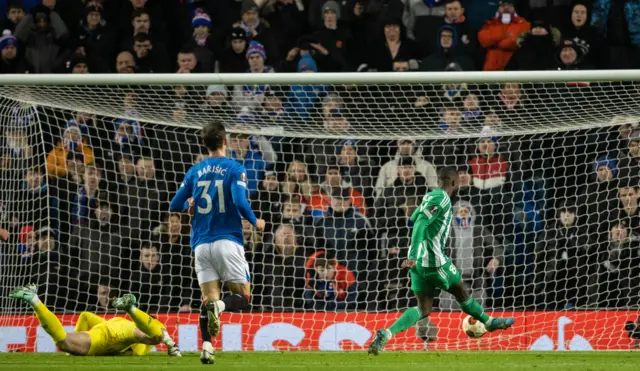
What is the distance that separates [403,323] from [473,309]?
644 mm

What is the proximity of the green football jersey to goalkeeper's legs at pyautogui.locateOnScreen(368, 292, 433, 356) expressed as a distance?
13.0 inches

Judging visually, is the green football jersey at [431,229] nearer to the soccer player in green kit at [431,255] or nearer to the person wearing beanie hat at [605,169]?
the soccer player in green kit at [431,255]

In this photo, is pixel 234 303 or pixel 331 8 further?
pixel 331 8

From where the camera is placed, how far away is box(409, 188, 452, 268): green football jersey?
8.78 metres

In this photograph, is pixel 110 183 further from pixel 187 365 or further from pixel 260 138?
pixel 187 365

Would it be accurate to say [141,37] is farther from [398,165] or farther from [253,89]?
[398,165]

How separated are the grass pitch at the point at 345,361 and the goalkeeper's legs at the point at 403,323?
113mm

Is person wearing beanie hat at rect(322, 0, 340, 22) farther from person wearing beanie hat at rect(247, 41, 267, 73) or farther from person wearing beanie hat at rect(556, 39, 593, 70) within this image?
person wearing beanie hat at rect(556, 39, 593, 70)

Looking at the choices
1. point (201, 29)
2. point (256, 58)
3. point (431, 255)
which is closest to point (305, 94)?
point (256, 58)

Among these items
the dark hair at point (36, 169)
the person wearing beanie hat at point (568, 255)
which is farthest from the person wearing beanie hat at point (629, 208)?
the dark hair at point (36, 169)

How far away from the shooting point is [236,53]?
12781mm

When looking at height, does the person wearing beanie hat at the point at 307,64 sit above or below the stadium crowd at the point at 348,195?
above

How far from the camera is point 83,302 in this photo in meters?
11.0

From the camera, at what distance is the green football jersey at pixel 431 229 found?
8781 mm
